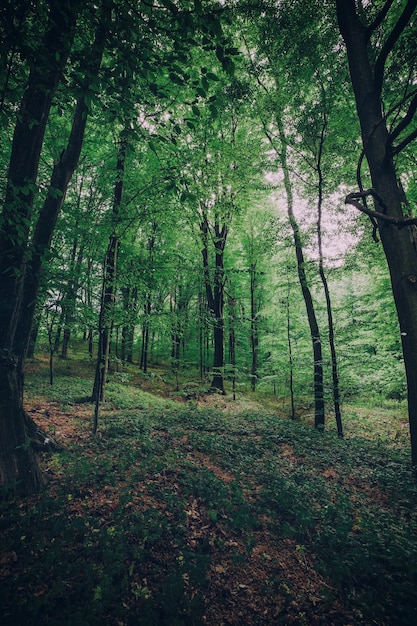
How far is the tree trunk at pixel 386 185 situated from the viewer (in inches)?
186

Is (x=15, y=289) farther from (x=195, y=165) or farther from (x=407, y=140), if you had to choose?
(x=407, y=140)

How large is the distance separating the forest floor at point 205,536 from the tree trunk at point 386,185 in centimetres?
212

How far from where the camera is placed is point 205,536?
400 centimetres

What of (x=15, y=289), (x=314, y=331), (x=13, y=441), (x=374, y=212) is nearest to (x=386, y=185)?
(x=374, y=212)

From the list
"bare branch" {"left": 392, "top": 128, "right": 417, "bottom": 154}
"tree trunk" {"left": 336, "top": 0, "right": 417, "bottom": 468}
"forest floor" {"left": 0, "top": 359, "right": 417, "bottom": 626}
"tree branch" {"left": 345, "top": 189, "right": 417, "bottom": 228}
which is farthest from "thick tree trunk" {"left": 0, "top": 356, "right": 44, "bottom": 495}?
"bare branch" {"left": 392, "top": 128, "right": 417, "bottom": 154}

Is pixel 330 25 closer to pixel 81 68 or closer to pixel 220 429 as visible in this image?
pixel 81 68

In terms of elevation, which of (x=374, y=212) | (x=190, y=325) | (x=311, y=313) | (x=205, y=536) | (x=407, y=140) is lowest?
(x=205, y=536)

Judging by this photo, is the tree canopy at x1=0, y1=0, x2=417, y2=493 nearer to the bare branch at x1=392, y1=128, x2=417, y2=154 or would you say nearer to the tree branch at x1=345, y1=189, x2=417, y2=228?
the tree branch at x1=345, y1=189, x2=417, y2=228

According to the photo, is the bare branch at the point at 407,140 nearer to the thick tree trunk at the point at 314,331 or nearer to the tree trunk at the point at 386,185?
the tree trunk at the point at 386,185

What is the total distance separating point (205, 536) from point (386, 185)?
6493 millimetres

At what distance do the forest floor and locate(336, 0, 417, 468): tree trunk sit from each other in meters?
2.12

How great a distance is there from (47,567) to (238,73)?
14815 millimetres

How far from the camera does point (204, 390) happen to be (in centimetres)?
1545

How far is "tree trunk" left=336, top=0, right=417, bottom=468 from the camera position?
4.71 meters
